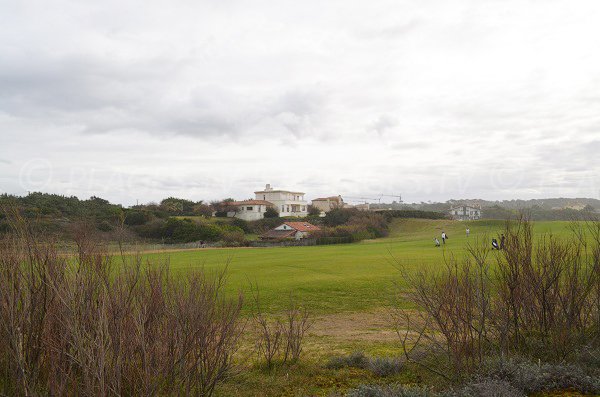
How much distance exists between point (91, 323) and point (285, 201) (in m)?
115

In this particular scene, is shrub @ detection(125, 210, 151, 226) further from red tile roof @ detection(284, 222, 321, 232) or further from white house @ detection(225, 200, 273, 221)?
white house @ detection(225, 200, 273, 221)

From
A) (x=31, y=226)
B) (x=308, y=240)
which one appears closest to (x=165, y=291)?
(x=31, y=226)

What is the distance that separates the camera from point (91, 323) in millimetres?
5605

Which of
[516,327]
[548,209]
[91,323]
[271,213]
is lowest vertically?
[516,327]


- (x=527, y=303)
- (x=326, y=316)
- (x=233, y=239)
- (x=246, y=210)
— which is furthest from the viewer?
(x=246, y=210)

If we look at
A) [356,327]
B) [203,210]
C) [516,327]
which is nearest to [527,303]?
[516,327]

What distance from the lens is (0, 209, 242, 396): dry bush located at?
18.5ft

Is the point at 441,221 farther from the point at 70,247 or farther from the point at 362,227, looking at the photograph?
the point at 70,247

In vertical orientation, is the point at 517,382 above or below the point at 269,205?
below

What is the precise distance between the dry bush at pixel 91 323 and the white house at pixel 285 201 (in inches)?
4234

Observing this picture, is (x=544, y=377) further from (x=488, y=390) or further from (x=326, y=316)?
→ (x=326, y=316)

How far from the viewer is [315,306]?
62.6 ft

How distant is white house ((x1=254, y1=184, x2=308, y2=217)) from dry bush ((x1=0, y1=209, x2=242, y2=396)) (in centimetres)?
10754

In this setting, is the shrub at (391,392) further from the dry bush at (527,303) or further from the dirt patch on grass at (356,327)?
the dirt patch on grass at (356,327)
